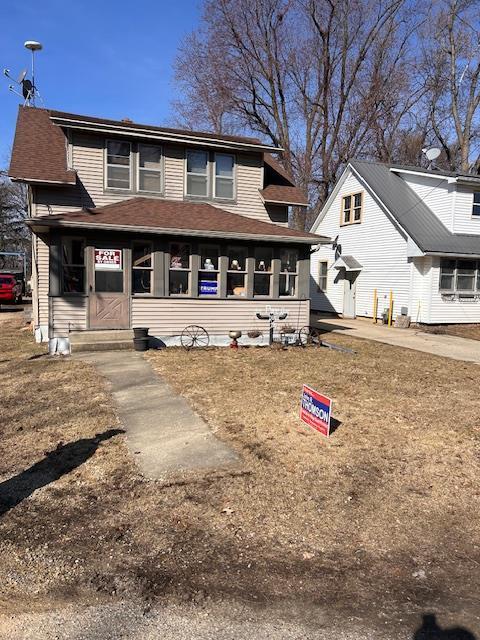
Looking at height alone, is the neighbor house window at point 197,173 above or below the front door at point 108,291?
above

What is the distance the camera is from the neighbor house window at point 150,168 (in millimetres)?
13805

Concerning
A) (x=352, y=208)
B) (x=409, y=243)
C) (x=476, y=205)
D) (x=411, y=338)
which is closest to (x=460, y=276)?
(x=409, y=243)

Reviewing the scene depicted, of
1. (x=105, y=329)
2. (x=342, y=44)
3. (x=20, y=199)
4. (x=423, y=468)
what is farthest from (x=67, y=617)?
(x=20, y=199)

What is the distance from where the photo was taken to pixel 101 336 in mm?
12055

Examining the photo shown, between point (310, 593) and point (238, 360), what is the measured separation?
8048mm

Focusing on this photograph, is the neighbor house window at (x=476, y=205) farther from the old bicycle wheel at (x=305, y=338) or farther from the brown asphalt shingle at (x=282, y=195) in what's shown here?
the old bicycle wheel at (x=305, y=338)

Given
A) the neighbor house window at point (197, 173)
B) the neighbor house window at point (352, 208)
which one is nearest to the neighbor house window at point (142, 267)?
the neighbor house window at point (197, 173)

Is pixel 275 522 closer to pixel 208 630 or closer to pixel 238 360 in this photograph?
pixel 208 630

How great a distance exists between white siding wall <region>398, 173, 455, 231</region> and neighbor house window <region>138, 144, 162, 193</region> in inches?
477

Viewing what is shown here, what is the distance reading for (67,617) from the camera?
287 centimetres

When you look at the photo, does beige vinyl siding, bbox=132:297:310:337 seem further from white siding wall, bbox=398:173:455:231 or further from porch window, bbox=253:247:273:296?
white siding wall, bbox=398:173:455:231

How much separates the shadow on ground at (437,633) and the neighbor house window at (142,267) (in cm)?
1080

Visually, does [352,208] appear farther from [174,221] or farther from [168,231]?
[168,231]

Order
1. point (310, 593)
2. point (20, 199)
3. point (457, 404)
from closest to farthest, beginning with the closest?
point (310, 593) < point (457, 404) < point (20, 199)
